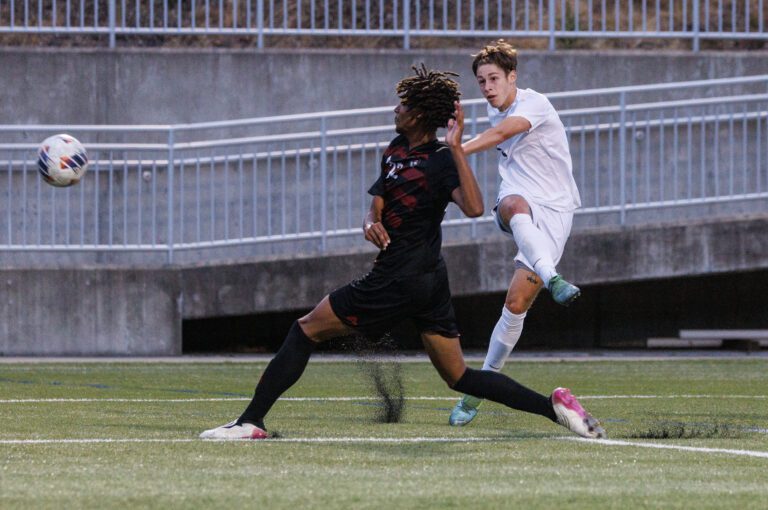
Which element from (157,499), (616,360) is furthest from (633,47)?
(157,499)

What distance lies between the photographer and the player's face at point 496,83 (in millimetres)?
8391

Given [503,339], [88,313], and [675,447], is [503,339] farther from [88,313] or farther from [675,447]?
[88,313]

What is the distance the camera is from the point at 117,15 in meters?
17.8

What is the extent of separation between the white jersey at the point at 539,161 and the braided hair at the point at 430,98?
1559 millimetres

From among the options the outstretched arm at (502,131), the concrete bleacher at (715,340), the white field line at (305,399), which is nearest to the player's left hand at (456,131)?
the outstretched arm at (502,131)

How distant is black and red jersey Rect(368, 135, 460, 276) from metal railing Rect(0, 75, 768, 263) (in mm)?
8869

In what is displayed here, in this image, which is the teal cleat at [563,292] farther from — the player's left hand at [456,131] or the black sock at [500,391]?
the player's left hand at [456,131]

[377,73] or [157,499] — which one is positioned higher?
[377,73]

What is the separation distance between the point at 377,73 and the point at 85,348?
4.51 meters

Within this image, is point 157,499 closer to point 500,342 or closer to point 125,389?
point 500,342

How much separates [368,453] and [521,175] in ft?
9.06

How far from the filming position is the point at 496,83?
332 inches

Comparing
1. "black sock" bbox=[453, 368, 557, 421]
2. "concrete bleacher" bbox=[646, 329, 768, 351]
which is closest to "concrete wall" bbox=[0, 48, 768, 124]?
"concrete bleacher" bbox=[646, 329, 768, 351]

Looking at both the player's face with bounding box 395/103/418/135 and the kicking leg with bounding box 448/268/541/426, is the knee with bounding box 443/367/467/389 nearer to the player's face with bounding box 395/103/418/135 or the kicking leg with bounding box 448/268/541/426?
the player's face with bounding box 395/103/418/135
